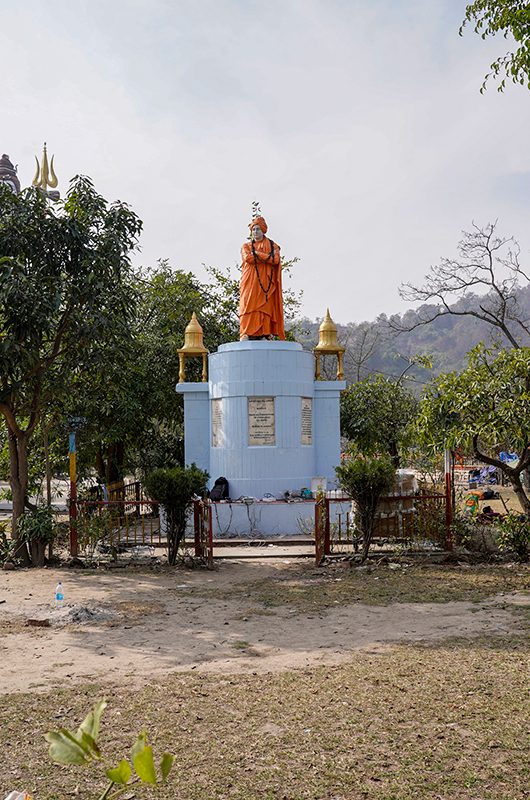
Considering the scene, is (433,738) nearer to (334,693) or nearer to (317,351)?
(334,693)

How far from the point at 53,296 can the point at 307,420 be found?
7.00 meters

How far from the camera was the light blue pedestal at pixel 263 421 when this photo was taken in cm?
1495

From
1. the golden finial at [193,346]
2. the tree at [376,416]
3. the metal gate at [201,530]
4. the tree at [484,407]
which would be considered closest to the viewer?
the tree at [484,407]

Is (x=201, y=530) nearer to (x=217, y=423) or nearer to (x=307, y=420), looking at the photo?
(x=217, y=423)

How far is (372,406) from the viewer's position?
68.1ft

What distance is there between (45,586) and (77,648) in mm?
3187

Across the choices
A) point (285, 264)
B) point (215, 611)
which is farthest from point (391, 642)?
point (285, 264)

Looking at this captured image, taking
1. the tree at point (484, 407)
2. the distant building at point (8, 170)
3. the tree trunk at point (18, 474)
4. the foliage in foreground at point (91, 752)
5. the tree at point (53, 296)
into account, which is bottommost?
A: the foliage in foreground at point (91, 752)

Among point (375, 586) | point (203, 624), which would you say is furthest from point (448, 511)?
point (203, 624)

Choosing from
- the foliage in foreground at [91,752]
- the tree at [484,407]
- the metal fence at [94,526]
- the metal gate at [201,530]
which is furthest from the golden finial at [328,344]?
the foliage in foreground at [91,752]

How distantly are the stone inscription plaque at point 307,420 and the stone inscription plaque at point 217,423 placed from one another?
1773 millimetres

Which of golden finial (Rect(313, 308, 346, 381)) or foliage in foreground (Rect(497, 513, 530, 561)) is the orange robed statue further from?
foliage in foreground (Rect(497, 513, 530, 561))

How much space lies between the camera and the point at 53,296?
33.9ft

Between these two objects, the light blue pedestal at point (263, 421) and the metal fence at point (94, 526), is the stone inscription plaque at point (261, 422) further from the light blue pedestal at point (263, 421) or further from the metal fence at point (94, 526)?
the metal fence at point (94, 526)
